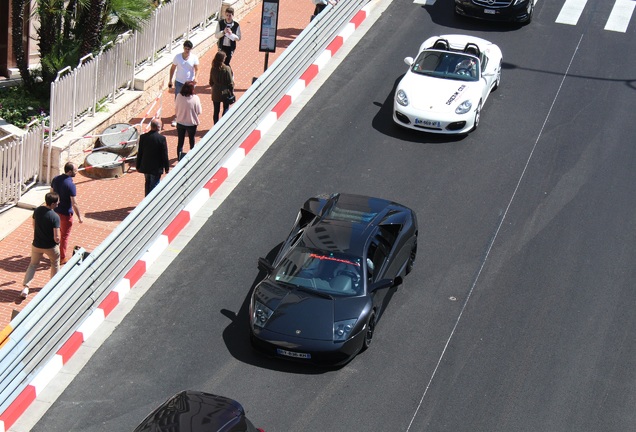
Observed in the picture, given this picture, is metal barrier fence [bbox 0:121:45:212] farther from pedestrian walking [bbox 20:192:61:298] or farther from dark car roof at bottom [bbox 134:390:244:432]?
dark car roof at bottom [bbox 134:390:244:432]

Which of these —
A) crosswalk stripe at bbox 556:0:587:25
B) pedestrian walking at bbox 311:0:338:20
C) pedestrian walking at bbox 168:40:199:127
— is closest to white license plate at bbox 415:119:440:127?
pedestrian walking at bbox 168:40:199:127

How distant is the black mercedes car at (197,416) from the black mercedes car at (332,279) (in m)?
2.17

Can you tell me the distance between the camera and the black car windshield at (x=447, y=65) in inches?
758

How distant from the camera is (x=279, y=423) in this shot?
39.7ft

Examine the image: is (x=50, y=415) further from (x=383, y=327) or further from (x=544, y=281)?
(x=544, y=281)

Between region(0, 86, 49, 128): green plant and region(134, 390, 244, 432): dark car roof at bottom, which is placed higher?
region(134, 390, 244, 432): dark car roof at bottom

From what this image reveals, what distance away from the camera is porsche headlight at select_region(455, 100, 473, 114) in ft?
60.6

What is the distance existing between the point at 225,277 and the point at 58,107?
20.3 feet

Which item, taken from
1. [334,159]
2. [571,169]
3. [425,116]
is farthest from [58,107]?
[571,169]

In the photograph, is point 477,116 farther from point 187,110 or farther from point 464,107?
point 187,110

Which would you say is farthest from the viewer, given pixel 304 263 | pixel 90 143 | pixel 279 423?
pixel 90 143

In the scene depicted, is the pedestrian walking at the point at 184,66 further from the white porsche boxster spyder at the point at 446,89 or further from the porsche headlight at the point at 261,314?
the porsche headlight at the point at 261,314

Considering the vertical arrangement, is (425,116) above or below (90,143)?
above

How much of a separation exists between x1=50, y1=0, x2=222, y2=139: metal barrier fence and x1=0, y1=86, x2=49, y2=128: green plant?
813 millimetres
